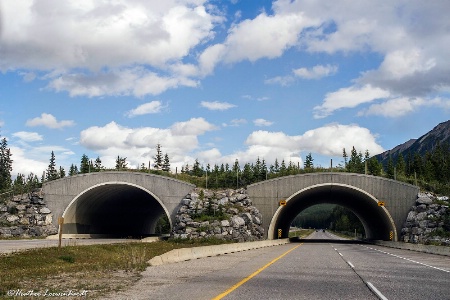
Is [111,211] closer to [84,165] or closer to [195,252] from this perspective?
[195,252]

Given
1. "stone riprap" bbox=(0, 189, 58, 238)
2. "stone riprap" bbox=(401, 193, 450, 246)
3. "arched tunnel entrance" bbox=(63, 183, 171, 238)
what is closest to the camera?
"stone riprap" bbox=(401, 193, 450, 246)

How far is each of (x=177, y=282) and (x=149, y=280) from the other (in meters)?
1.16

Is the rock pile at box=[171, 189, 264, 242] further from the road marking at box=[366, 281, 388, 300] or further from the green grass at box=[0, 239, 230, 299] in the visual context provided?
the road marking at box=[366, 281, 388, 300]

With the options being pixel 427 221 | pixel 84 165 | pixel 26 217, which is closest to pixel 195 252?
pixel 26 217

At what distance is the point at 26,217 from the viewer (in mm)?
52031

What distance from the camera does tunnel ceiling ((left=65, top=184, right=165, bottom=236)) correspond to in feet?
179

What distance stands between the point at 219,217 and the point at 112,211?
19.0m

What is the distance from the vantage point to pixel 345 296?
11594mm

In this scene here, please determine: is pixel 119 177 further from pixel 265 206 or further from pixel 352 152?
pixel 352 152

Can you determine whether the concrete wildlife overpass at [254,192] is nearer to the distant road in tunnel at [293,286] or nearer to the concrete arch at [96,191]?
the concrete arch at [96,191]

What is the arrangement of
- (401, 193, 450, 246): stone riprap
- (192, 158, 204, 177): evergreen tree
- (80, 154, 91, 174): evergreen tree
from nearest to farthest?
(401, 193, 450, 246): stone riprap < (192, 158, 204, 177): evergreen tree < (80, 154, 91, 174): evergreen tree

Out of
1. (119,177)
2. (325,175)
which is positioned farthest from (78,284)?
(325,175)

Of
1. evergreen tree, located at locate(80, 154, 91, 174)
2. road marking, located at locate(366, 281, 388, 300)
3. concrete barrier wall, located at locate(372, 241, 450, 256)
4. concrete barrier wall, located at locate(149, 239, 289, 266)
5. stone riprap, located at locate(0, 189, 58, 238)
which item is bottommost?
concrete barrier wall, located at locate(372, 241, 450, 256)

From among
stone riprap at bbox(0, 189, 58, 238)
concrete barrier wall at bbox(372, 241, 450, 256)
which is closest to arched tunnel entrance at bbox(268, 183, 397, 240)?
concrete barrier wall at bbox(372, 241, 450, 256)
